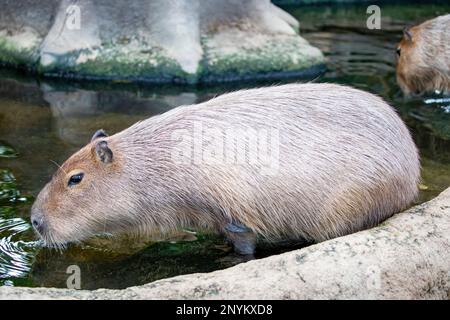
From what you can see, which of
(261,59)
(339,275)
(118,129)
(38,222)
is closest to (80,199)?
(38,222)

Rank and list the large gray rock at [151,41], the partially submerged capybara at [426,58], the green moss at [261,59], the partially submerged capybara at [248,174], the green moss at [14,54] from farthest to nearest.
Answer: the green moss at [14,54], the green moss at [261,59], the large gray rock at [151,41], the partially submerged capybara at [426,58], the partially submerged capybara at [248,174]

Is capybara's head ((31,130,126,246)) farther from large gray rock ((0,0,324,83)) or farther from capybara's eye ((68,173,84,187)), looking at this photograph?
large gray rock ((0,0,324,83))

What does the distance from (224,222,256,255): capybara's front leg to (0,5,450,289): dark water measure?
0.09m

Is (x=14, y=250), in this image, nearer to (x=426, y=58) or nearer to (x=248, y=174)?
(x=248, y=174)

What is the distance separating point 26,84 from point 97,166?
13.8 ft

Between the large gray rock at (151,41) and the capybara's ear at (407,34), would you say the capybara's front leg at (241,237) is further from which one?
the capybara's ear at (407,34)

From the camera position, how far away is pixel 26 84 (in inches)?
320

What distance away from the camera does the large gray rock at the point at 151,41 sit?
830cm

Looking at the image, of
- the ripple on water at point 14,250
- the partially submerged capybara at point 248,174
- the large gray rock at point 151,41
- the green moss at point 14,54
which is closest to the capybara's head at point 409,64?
the large gray rock at point 151,41

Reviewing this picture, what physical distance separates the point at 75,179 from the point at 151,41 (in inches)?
172

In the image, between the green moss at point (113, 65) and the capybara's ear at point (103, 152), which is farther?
the green moss at point (113, 65)
